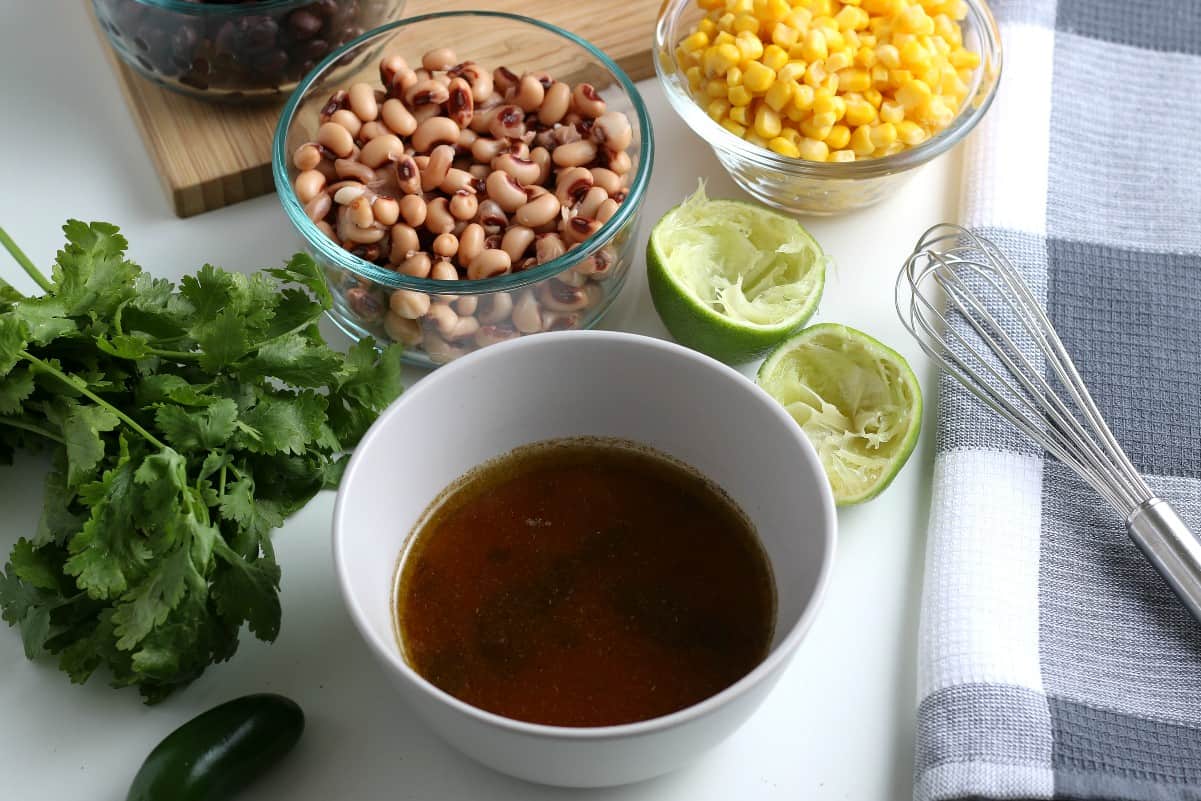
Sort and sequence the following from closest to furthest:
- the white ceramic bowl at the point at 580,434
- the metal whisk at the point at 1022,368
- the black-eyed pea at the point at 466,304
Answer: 1. the white ceramic bowl at the point at 580,434
2. the metal whisk at the point at 1022,368
3. the black-eyed pea at the point at 466,304

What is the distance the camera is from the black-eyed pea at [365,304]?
1.18m

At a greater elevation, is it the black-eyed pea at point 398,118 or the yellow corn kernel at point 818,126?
the black-eyed pea at point 398,118

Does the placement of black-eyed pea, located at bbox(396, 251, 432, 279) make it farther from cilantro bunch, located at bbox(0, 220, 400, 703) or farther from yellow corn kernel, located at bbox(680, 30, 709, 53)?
yellow corn kernel, located at bbox(680, 30, 709, 53)

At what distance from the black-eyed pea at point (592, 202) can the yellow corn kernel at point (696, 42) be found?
0.76ft

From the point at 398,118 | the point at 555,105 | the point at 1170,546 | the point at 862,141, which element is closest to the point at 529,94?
the point at 555,105

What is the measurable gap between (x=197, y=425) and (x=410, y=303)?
0.26m

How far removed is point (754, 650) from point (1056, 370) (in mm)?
449

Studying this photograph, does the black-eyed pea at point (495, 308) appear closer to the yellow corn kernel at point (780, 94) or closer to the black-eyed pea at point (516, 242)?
the black-eyed pea at point (516, 242)

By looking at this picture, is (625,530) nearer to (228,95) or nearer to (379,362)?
(379,362)

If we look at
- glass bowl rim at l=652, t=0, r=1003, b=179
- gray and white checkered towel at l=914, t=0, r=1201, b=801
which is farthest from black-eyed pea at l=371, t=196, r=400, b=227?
gray and white checkered towel at l=914, t=0, r=1201, b=801

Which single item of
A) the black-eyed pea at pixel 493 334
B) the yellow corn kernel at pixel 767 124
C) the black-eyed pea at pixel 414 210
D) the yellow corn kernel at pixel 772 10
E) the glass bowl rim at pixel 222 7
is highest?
the glass bowl rim at pixel 222 7

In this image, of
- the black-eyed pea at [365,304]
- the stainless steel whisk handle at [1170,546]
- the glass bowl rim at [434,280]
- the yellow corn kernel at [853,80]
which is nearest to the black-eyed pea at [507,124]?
the glass bowl rim at [434,280]

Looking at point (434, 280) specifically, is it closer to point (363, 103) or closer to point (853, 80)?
point (363, 103)

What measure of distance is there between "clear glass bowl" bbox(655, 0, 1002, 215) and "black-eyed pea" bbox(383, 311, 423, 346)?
373mm
